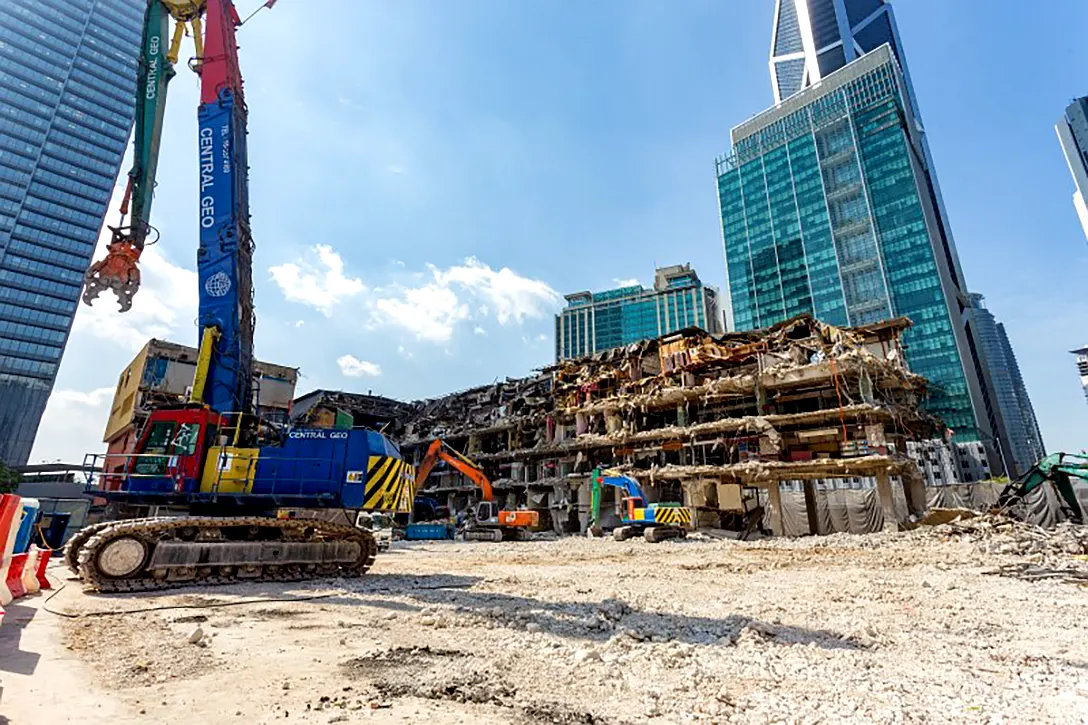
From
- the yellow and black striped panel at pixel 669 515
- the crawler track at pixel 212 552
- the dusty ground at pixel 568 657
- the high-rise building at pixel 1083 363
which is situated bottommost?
the dusty ground at pixel 568 657

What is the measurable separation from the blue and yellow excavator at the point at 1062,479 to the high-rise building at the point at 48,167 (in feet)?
404

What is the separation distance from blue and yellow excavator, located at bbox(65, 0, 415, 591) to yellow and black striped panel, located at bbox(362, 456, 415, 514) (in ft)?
0.09

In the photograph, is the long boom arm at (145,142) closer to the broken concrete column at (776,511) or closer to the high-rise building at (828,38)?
the broken concrete column at (776,511)

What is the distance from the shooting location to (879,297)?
7806 cm

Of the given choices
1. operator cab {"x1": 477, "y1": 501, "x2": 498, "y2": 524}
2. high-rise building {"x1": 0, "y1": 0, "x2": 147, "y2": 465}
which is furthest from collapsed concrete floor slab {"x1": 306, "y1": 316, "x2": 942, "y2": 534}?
high-rise building {"x1": 0, "y1": 0, "x2": 147, "y2": 465}

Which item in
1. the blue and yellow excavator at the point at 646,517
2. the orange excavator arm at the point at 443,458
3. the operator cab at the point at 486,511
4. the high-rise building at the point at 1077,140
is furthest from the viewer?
the high-rise building at the point at 1077,140

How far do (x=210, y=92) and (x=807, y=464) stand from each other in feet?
96.1

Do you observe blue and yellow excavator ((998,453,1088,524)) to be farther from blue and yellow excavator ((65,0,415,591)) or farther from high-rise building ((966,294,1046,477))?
high-rise building ((966,294,1046,477))

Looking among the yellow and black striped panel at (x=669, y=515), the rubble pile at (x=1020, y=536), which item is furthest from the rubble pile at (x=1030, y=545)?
the yellow and black striped panel at (x=669, y=515)

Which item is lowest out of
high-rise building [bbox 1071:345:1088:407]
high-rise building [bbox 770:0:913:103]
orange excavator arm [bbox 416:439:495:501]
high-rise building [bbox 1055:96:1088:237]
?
orange excavator arm [bbox 416:439:495:501]

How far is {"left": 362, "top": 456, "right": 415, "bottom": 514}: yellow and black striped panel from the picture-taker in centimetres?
1016

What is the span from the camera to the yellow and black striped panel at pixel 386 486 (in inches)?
400

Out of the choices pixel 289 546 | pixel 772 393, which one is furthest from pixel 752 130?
pixel 289 546

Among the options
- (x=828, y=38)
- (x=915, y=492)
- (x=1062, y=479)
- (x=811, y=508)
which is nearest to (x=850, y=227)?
(x=915, y=492)
